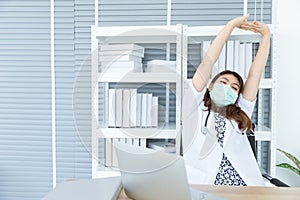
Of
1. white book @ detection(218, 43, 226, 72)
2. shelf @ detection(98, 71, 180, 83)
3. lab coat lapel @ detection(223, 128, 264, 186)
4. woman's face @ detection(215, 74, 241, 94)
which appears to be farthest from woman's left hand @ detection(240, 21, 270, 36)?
shelf @ detection(98, 71, 180, 83)

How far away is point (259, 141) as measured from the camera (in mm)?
2270

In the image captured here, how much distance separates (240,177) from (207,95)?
20.1 inches

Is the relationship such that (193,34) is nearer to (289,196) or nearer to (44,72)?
(44,72)

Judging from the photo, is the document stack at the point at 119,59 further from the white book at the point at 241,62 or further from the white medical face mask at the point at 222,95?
the white book at the point at 241,62

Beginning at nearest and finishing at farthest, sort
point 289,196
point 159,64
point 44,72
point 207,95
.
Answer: point 289,196
point 159,64
point 207,95
point 44,72

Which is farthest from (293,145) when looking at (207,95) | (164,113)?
(164,113)

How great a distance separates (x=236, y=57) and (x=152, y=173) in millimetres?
1563

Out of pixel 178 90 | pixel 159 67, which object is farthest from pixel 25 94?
pixel 178 90

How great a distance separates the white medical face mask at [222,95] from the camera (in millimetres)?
1984

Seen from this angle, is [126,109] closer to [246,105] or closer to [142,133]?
[142,133]

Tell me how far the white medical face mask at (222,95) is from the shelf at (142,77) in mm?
784

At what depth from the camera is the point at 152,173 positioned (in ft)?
2.52

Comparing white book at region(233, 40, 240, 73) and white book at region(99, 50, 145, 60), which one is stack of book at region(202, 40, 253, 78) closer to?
white book at region(233, 40, 240, 73)

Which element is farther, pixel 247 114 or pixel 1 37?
pixel 1 37
